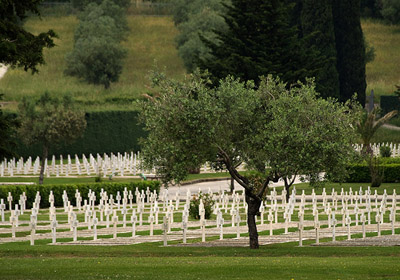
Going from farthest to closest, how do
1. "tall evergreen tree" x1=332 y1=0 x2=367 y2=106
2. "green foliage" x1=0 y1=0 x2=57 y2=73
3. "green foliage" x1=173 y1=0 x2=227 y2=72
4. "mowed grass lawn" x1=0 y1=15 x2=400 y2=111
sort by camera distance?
"green foliage" x1=173 y1=0 x2=227 y2=72 < "mowed grass lawn" x1=0 y1=15 x2=400 y2=111 < "tall evergreen tree" x1=332 y1=0 x2=367 y2=106 < "green foliage" x1=0 y1=0 x2=57 y2=73

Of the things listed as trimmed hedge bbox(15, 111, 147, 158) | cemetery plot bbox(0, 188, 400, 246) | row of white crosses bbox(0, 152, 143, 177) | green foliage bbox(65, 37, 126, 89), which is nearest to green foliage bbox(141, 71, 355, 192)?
cemetery plot bbox(0, 188, 400, 246)

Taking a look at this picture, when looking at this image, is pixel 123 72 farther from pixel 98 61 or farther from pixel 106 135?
pixel 106 135

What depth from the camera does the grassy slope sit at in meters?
78.4

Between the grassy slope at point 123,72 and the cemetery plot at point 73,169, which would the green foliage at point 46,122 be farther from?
the grassy slope at point 123,72

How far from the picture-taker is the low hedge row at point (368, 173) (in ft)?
154

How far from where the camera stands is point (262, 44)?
51344mm

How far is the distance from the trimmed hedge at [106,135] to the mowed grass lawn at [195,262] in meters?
38.1

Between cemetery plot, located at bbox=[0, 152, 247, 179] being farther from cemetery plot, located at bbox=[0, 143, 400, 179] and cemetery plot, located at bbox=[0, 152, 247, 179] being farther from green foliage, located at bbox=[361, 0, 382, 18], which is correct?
green foliage, located at bbox=[361, 0, 382, 18]

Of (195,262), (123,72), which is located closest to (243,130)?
(195,262)

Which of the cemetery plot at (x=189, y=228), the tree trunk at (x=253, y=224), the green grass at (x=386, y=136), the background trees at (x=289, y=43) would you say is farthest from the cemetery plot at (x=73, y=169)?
the tree trunk at (x=253, y=224)

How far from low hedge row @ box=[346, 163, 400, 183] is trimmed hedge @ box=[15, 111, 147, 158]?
17.8 metres

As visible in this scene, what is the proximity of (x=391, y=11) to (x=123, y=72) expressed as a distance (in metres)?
33.7

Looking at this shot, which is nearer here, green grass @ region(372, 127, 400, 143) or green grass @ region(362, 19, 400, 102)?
green grass @ region(372, 127, 400, 143)

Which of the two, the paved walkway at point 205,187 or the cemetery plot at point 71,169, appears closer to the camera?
the paved walkway at point 205,187
